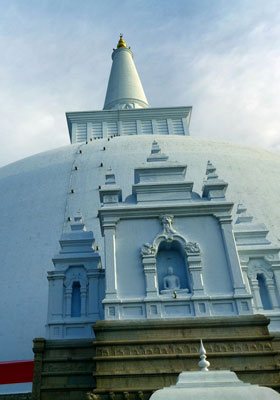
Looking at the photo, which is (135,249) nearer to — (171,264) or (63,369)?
(171,264)

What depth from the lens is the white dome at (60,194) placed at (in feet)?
44.0

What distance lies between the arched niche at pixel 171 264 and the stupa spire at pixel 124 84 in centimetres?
2092

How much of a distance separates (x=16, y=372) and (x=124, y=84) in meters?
24.8

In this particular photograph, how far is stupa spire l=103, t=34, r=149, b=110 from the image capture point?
31625mm

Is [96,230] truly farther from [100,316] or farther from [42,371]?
[42,371]

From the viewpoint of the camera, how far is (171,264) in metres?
11.7

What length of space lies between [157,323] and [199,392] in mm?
3499

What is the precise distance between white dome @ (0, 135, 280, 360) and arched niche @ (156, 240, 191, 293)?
10.4ft

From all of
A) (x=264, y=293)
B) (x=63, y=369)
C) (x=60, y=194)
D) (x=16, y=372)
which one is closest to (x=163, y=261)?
(x=264, y=293)

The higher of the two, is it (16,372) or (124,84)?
(124,84)

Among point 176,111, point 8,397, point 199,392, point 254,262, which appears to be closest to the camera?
point 199,392

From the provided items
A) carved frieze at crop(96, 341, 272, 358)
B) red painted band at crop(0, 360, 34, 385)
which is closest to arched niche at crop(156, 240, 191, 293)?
carved frieze at crop(96, 341, 272, 358)

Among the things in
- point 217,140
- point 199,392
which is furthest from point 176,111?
point 199,392

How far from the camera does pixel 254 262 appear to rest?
12789mm
